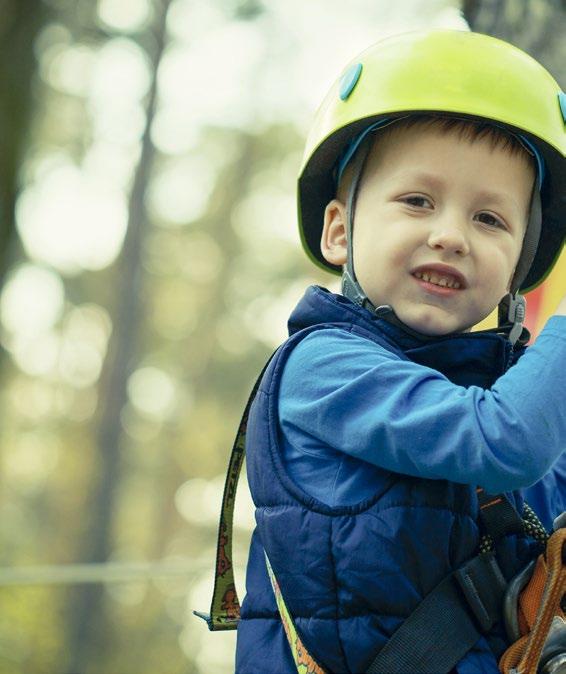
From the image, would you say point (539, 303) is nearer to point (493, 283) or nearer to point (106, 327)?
point (493, 283)

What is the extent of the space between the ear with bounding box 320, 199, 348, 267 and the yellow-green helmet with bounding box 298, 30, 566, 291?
128 millimetres

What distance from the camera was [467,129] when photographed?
91.4 inches

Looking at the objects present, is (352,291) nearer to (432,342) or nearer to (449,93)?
(432,342)

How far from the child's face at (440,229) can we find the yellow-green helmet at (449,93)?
0.07 meters

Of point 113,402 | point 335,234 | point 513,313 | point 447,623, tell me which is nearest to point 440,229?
point 513,313

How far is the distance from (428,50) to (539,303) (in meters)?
1.65

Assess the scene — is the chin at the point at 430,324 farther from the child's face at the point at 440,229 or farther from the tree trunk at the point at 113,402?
the tree trunk at the point at 113,402

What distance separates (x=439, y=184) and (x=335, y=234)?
0.38 meters

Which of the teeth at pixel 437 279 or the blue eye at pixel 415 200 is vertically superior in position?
the blue eye at pixel 415 200

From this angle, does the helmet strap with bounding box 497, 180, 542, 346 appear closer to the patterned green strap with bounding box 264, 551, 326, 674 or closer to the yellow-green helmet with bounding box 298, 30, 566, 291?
the yellow-green helmet with bounding box 298, 30, 566, 291

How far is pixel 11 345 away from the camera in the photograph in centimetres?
2084

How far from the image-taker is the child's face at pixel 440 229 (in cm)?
225

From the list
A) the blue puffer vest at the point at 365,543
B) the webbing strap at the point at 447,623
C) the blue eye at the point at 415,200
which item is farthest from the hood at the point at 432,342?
the webbing strap at the point at 447,623

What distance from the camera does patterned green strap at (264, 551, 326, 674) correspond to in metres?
2.07
